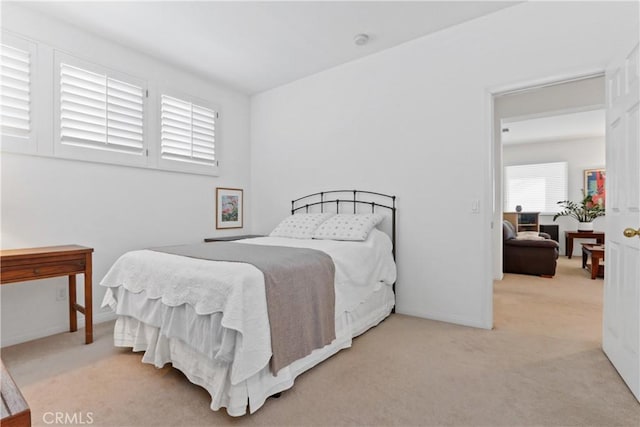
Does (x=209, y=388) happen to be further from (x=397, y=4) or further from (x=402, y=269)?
(x=397, y=4)

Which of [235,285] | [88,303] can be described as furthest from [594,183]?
[88,303]

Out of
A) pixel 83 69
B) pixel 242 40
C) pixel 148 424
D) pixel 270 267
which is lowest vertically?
pixel 148 424

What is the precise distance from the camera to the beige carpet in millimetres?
1626

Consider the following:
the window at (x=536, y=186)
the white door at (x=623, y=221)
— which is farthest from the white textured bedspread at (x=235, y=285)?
the window at (x=536, y=186)

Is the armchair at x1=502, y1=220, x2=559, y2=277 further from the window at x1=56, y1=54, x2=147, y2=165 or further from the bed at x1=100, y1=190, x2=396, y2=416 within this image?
the window at x1=56, y1=54, x2=147, y2=165

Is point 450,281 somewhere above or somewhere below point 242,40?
below

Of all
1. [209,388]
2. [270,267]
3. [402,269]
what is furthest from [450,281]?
[209,388]

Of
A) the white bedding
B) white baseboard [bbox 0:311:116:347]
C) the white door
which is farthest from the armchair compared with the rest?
white baseboard [bbox 0:311:116:347]

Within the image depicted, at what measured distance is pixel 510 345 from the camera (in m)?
2.45

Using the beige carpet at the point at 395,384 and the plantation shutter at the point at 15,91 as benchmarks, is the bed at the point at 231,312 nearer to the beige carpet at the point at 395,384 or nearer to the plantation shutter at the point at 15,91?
the beige carpet at the point at 395,384

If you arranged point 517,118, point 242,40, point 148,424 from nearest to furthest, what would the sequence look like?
point 148,424 → point 242,40 → point 517,118

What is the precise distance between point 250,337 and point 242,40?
2.80m

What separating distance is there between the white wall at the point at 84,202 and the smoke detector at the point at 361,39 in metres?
1.97

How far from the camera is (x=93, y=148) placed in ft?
9.80
